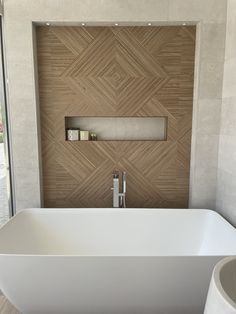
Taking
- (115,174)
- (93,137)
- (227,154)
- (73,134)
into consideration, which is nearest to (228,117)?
(227,154)

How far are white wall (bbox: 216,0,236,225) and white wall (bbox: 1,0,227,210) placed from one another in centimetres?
8

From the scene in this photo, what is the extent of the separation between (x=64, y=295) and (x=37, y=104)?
181 centimetres

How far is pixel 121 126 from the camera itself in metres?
2.83

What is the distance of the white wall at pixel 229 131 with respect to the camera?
7.73ft

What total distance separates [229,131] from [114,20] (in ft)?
5.05

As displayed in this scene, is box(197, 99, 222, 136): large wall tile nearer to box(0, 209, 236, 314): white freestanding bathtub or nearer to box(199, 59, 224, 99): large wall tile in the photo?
box(199, 59, 224, 99): large wall tile

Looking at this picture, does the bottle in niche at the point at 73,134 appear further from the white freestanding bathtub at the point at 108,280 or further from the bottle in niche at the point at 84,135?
the white freestanding bathtub at the point at 108,280

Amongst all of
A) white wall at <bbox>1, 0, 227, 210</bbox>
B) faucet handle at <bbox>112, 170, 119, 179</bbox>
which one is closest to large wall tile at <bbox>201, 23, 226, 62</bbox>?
white wall at <bbox>1, 0, 227, 210</bbox>

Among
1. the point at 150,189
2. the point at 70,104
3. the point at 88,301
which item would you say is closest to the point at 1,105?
the point at 70,104

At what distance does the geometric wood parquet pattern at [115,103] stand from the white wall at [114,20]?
127mm

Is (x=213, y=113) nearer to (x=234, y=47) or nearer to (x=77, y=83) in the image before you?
(x=234, y=47)

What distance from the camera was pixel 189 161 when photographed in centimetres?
279

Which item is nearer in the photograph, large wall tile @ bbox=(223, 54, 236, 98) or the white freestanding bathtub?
the white freestanding bathtub

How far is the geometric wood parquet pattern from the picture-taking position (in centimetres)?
262
